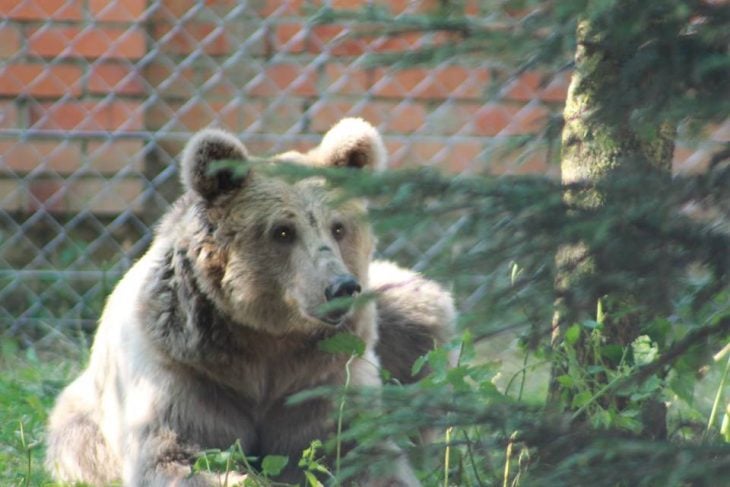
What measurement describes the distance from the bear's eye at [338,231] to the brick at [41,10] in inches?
115

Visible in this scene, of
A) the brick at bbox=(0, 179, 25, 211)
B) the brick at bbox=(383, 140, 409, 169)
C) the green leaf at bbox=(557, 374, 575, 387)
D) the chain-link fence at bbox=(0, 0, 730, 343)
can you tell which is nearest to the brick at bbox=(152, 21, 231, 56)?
the chain-link fence at bbox=(0, 0, 730, 343)

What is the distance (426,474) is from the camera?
363cm

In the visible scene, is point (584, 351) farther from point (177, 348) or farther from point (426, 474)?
point (177, 348)

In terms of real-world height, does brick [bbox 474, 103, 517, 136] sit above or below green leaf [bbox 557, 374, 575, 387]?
below

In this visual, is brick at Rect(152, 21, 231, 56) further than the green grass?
Yes

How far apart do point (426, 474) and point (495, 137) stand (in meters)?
2.82

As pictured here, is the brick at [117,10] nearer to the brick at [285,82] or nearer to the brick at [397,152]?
the brick at [285,82]

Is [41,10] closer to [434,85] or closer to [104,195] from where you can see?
Result: [104,195]

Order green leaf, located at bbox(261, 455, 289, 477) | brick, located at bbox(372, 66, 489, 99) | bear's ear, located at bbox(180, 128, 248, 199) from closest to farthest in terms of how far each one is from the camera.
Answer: green leaf, located at bbox(261, 455, 289, 477) → bear's ear, located at bbox(180, 128, 248, 199) → brick, located at bbox(372, 66, 489, 99)

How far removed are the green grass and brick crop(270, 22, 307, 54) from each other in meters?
1.74

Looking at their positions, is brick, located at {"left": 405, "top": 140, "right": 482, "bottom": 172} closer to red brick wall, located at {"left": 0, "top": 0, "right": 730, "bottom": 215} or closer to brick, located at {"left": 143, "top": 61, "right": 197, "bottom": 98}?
red brick wall, located at {"left": 0, "top": 0, "right": 730, "bottom": 215}

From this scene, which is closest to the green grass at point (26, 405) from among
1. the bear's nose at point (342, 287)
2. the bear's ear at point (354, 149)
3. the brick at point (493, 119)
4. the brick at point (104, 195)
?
the brick at point (104, 195)

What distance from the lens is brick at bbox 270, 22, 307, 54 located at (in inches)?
241

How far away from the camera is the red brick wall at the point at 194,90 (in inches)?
242
